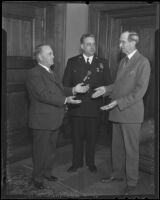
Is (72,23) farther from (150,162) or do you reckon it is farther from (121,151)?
(150,162)

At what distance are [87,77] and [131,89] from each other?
306mm

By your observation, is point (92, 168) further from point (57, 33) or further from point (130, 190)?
point (57, 33)

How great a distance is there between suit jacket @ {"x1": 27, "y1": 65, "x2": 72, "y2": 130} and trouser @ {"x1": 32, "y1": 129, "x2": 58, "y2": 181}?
5 centimetres

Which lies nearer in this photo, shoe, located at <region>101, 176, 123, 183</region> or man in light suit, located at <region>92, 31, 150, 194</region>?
man in light suit, located at <region>92, 31, 150, 194</region>

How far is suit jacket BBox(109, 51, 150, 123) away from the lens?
7.84ft

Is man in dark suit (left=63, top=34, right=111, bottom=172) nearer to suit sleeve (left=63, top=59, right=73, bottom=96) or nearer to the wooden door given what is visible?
suit sleeve (left=63, top=59, right=73, bottom=96)

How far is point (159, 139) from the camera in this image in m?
2.43

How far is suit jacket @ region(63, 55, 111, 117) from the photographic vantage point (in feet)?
7.88

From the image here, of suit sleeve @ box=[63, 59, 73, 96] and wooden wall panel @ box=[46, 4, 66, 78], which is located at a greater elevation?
wooden wall panel @ box=[46, 4, 66, 78]

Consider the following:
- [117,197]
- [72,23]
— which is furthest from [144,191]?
[72,23]

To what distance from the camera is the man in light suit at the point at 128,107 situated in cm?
239

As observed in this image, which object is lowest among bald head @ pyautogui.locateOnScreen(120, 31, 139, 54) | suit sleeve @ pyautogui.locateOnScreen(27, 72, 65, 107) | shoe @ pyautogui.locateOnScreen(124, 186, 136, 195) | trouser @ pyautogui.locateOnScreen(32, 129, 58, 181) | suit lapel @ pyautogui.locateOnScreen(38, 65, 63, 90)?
shoe @ pyautogui.locateOnScreen(124, 186, 136, 195)

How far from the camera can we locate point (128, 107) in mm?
2424

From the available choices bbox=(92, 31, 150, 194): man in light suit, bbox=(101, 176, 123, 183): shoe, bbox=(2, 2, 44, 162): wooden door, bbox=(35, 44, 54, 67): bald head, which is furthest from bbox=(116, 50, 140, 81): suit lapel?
bbox=(101, 176, 123, 183): shoe
